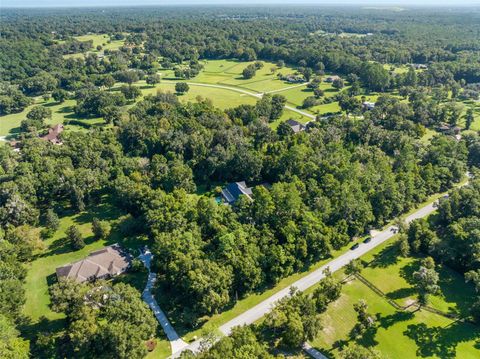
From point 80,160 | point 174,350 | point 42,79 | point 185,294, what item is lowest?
point 174,350

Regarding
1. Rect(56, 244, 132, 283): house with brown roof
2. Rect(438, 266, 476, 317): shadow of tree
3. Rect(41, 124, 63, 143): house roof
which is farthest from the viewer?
Rect(41, 124, 63, 143): house roof

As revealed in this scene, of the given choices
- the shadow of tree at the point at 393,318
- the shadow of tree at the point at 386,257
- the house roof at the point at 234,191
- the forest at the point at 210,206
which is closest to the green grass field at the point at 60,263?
the forest at the point at 210,206

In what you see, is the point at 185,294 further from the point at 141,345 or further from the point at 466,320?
the point at 466,320

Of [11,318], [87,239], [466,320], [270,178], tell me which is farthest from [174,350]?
[270,178]

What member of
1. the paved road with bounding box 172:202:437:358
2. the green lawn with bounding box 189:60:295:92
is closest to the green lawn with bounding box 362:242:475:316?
the paved road with bounding box 172:202:437:358

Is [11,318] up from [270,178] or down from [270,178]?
down

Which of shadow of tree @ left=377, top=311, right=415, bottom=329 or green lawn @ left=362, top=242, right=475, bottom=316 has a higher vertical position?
green lawn @ left=362, top=242, right=475, bottom=316

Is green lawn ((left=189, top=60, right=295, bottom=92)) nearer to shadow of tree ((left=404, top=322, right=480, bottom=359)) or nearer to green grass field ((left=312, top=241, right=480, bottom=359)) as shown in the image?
green grass field ((left=312, top=241, right=480, bottom=359))
